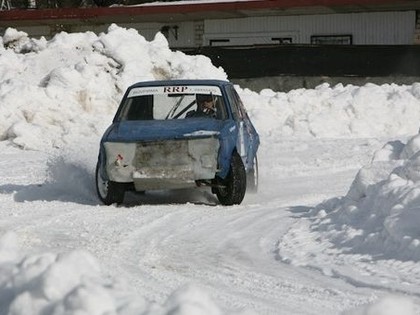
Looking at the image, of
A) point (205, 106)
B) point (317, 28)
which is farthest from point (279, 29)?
point (205, 106)

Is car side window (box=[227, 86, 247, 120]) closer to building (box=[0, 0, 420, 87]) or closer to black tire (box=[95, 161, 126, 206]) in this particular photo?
black tire (box=[95, 161, 126, 206])

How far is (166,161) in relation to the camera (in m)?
10.4

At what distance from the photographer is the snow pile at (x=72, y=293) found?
382cm

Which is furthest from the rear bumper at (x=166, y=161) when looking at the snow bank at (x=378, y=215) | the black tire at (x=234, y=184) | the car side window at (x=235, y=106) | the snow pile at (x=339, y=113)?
the snow pile at (x=339, y=113)

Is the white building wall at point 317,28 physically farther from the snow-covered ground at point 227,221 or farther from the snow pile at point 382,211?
the snow pile at point 382,211

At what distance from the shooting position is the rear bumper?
1034 centimetres

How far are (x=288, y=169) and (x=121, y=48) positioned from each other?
289 inches

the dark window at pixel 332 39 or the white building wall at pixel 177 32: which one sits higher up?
the white building wall at pixel 177 32

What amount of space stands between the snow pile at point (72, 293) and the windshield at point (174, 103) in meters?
6.58

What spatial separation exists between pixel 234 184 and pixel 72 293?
6650 millimetres

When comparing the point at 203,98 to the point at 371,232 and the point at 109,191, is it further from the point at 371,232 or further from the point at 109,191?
the point at 371,232

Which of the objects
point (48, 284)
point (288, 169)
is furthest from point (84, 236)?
point (288, 169)

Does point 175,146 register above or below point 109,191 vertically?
above

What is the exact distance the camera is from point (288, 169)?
48.7ft
